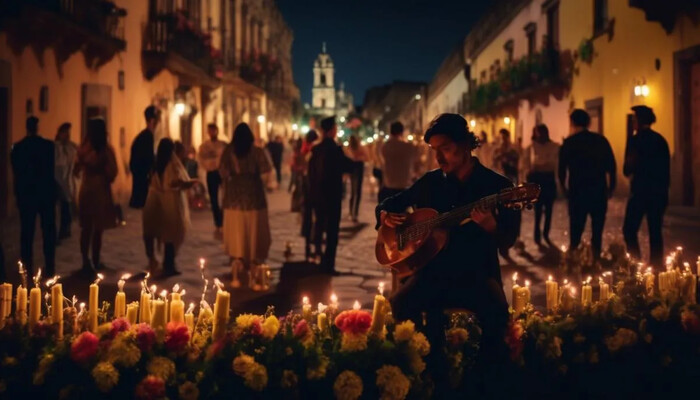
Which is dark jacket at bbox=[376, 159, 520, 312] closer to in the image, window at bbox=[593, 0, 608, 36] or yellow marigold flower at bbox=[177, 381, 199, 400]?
yellow marigold flower at bbox=[177, 381, 199, 400]

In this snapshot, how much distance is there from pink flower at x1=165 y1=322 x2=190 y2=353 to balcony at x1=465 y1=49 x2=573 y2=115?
71.9ft

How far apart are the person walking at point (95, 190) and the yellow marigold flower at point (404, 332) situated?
5.92 meters

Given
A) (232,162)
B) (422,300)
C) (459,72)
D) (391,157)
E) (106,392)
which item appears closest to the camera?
(106,392)

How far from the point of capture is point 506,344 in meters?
4.60

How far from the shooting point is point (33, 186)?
29.9ft

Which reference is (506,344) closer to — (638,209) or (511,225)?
(511,225)

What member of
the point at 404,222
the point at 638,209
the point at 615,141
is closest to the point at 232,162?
the point at 638,209

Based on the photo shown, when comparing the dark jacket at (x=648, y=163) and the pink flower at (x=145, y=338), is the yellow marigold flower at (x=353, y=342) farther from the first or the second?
the dark jacket at (x=648, y=163)

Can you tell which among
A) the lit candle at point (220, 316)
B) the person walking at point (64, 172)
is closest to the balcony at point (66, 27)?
the person walking at point (64, 172)

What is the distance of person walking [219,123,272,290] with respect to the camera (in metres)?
9.18

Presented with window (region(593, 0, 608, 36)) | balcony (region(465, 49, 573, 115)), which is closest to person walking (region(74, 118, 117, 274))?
window (region(593, 0, 608, 36))

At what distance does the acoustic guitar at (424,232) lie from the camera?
4.11 metres

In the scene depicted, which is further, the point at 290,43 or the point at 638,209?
the point at 290,43

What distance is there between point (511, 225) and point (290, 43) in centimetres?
5998
